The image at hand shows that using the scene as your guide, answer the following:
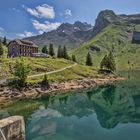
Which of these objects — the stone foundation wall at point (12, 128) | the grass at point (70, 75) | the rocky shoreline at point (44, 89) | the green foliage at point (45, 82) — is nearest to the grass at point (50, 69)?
the grass at point (70, 75)

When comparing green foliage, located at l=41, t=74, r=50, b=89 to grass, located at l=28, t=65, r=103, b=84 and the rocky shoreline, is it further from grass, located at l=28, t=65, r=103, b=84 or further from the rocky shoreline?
grass, located at l=28, t=65, r=103, b=84

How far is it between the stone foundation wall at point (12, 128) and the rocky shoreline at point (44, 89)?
230ft

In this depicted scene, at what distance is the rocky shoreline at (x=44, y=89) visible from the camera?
105 meters

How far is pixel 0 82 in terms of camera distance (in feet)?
371

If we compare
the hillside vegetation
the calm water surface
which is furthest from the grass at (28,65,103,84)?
the calm water surface

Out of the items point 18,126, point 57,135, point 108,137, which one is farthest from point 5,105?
point 18,126

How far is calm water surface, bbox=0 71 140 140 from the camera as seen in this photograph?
5787cm

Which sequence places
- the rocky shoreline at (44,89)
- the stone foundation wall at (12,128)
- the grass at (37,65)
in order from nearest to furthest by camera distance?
the stone foundation wall at (12,128) < the rocky shoreline at (44,89) < the grass at (37,65)

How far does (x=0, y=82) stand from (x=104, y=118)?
55.8m

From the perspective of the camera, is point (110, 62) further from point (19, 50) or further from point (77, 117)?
point (77, 117)

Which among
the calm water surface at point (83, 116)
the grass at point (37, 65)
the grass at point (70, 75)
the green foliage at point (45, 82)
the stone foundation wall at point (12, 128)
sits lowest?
the calm water surface at point (83, 116)

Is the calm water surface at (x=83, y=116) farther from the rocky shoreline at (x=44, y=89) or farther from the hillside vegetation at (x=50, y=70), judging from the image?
the hillside vegetation at (x=50, y=70)

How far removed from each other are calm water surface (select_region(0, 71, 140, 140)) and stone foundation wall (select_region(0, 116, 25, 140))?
2781 cm

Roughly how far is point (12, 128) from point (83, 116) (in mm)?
53706
